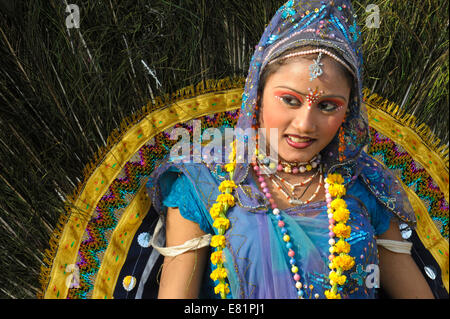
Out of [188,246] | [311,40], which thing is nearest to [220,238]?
[188,246]

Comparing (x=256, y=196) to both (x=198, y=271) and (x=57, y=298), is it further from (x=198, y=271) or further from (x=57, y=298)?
(x=57, y=298)

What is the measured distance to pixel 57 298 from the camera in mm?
2078

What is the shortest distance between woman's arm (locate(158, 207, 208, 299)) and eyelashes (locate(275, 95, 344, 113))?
0.55 meters

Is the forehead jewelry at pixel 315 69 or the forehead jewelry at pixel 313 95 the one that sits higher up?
the forehead jewelry at pixel 315 69

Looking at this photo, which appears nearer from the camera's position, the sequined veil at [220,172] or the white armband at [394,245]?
the sequined veil at [220,172]

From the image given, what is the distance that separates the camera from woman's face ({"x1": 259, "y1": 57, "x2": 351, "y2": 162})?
173 centimetres

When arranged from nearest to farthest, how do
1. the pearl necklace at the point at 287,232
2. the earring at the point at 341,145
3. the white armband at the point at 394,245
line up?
the pearl necklace at the point at 287,232 → the earring at the point at 341,145 → the white armband at the point at 394,245

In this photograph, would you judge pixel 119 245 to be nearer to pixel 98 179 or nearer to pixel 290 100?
pixel 98 179

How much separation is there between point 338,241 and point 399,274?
0.39 m

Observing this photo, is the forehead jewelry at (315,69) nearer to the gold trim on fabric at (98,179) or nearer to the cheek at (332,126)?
the cheek at (332,126)

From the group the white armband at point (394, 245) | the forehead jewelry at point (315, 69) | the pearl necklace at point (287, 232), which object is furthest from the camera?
the white armband at point (394, 245)

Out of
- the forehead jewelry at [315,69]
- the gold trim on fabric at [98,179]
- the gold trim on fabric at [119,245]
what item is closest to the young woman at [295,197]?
the forehead jewelry at [315,69]

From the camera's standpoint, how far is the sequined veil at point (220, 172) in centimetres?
179

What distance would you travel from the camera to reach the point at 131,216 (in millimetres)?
2174
